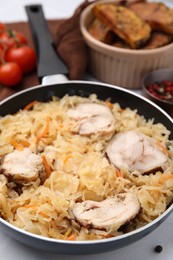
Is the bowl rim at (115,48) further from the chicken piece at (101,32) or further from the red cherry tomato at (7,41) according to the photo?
the red cherry tomato at (7,41)

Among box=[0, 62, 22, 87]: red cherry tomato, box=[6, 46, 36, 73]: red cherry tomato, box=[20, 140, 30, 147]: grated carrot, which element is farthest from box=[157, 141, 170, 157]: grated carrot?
box=[6, 46, 36, 73]: red cherry tomato

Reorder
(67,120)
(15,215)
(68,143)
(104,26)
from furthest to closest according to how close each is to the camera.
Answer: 1. (104,26)
2. (67,120)
3. (68,143)
4. (15,215)

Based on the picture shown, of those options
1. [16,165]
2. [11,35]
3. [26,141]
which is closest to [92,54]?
[11,35]

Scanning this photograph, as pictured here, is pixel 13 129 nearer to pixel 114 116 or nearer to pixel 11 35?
pixel 114 116

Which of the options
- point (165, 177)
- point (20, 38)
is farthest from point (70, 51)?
point (165, 177)

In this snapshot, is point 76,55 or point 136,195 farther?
point 76,55

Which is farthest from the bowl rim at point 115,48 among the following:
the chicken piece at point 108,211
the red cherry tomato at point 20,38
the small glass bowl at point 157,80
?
the chicken piece at point 108,211

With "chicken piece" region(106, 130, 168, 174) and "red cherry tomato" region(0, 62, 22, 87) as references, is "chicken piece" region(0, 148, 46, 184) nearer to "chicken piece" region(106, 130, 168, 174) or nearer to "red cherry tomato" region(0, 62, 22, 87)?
"chicken piece" region(106, 130, 168, 174)
